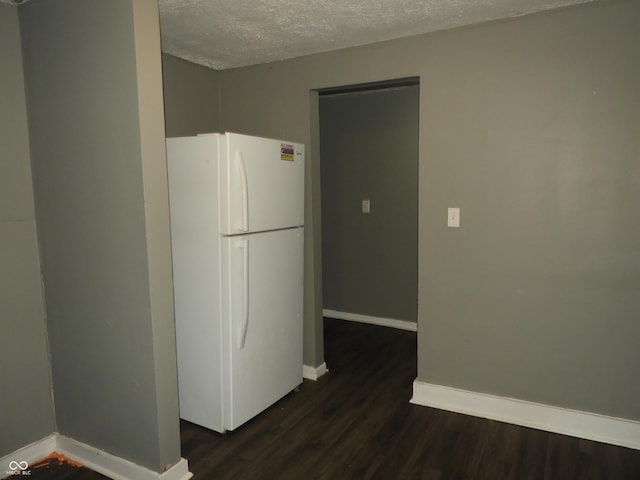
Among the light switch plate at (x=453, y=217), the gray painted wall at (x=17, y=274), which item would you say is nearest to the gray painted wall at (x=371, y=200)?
the light switch plate at (x=453, y=217)

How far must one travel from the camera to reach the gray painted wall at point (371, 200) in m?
4.30

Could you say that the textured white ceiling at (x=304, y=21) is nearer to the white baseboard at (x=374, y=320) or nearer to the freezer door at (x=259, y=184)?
the freezer door at (x=259, y=184)

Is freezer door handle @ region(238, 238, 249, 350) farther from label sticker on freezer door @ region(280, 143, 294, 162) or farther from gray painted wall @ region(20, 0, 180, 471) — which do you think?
label sticker on freezer door @ region(280, 143, 294, 162)

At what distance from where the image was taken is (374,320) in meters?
4.68

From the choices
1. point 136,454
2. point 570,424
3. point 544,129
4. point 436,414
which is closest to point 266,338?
point 136,454

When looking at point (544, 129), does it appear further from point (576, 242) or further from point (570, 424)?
point (570, 424)

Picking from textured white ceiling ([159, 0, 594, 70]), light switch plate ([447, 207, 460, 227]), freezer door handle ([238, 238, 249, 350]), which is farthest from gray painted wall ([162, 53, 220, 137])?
light switch plate ([447, 207, 460, 227])

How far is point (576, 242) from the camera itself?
2.44 m

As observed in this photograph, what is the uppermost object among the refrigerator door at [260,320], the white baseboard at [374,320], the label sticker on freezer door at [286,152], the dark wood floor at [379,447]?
the label sticker on freezer door at [286,152]

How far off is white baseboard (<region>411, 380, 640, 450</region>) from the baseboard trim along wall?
1601mm

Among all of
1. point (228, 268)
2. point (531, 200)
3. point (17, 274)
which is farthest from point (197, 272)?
point (531, 200)

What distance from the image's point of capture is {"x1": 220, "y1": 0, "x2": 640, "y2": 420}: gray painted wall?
2324 mm

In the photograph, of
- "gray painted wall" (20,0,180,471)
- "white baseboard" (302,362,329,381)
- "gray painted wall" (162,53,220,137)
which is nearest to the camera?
"gray painted wall" (20,0,180,471)

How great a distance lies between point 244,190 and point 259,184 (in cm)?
17
